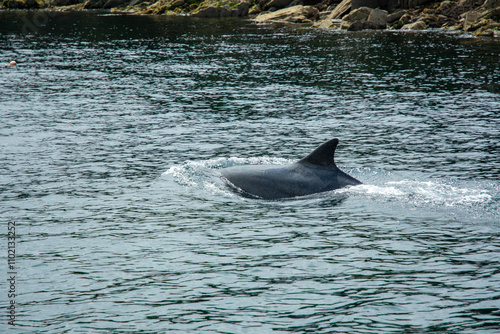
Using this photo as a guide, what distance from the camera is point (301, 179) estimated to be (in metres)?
18.8

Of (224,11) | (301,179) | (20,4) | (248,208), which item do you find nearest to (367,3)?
(224,11)

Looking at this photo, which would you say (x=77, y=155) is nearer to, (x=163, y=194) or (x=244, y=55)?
(x=163, y=194)

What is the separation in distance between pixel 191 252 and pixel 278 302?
3.51 metres

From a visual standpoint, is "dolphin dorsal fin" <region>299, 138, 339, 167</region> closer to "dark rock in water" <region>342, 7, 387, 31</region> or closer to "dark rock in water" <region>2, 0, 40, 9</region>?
"dark rock in water" <region>342, 7, 387, 31</region>

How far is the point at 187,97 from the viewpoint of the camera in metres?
37.9

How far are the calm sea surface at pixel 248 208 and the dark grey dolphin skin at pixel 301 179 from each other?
49 centimetres

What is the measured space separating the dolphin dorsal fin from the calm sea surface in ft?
3.84

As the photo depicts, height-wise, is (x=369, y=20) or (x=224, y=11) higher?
(x=224, y=11)

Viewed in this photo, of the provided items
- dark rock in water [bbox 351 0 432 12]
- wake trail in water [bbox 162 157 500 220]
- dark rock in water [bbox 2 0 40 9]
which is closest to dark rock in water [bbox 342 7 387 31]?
dark rock in water [bbox 351 0 432 12]

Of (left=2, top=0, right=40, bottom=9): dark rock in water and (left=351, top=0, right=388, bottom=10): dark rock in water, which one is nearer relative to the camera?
(left=351, top=0, right=388, bottom=10): dark rock in water

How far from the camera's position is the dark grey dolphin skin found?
734 inches

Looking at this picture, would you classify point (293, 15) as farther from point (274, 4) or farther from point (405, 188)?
point (405, 188)

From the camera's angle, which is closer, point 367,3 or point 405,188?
point 405,188

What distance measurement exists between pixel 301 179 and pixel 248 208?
6.90 ft
